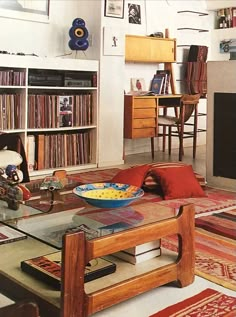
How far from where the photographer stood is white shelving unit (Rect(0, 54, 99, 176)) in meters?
4.58

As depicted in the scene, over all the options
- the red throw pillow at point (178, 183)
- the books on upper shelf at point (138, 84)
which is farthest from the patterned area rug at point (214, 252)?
the books on upper shelf at point (138, 84)

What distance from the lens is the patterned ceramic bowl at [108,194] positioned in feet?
6.91

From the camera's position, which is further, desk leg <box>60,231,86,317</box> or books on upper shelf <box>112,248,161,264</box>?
books on upper shelf <box>112,248,161,264</box>

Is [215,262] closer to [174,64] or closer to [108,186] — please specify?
[108,186]

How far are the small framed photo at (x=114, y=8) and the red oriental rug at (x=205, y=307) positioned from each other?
12.7 feet

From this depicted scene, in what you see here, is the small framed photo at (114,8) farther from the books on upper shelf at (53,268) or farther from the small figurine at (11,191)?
the books on upper shelf at (53,268)

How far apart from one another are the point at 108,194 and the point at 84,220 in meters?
0.28

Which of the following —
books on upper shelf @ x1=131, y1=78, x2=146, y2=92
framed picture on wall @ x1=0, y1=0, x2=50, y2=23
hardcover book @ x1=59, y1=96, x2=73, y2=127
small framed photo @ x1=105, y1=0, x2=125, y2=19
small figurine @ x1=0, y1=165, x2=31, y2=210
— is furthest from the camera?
books on upper shelf @ x1=131, y1=78, x2=146, y2=92

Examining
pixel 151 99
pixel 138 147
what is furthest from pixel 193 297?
pixel 138 147

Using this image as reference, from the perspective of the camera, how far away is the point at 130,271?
6.41 ft

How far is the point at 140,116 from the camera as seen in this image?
5.65 metres

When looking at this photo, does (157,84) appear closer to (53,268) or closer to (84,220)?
(84,220)

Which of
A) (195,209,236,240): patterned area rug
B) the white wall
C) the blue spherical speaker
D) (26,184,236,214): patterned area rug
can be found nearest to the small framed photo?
the white wall

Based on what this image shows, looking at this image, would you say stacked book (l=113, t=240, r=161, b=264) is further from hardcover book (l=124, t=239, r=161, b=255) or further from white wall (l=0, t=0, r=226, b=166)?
white wall (l=0, t=0, r=226, b=166)
